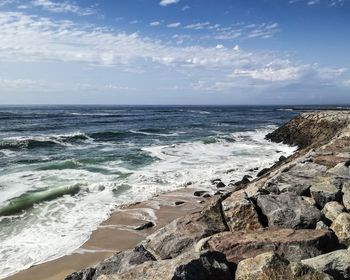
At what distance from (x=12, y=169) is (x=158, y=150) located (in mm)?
10267

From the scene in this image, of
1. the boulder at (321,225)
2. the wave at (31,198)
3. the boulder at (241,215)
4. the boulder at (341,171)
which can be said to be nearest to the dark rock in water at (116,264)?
the boulder at (241,215)

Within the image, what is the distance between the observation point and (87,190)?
53.9ft

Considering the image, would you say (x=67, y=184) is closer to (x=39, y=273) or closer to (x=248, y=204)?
(x=39, y=273)

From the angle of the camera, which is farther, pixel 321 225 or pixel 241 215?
pixel 241 215

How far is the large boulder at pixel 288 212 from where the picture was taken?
7383mm

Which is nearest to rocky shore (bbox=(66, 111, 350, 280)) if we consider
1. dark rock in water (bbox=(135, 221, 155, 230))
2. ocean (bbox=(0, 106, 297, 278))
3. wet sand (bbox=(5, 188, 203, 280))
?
wet sand (bbox=(5, 188, 203, 280))

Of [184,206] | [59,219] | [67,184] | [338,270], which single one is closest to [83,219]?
[59,219]

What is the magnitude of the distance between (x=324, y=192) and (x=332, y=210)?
992 mm

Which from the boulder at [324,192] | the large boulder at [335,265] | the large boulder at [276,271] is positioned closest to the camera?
the large boulder at [276,271]

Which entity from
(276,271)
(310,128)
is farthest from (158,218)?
(310,128)

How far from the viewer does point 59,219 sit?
12781 mm

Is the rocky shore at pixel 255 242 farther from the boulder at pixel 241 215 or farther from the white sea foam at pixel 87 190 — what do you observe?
the white sea foam at pixel 87 190

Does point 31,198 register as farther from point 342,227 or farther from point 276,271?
point 276,271

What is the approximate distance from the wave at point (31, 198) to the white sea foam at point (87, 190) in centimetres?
40
